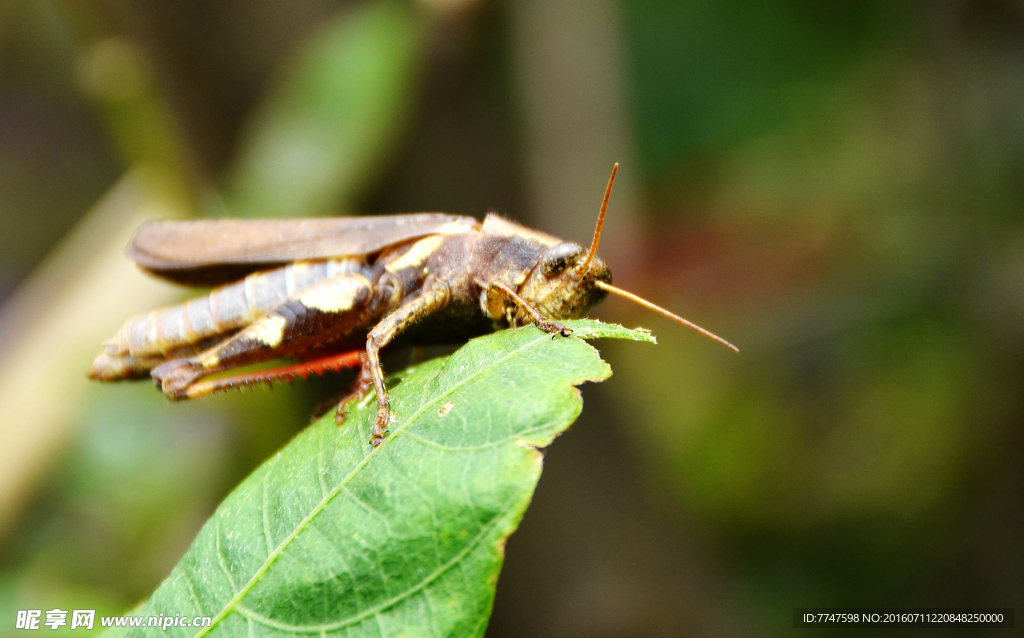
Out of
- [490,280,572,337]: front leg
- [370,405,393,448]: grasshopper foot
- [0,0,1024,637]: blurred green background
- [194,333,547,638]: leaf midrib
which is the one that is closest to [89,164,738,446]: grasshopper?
[490,280,572,337]: front leg

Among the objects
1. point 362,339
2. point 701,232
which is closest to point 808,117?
point 701,232

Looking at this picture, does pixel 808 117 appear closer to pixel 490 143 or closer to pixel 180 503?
pixel 490 143

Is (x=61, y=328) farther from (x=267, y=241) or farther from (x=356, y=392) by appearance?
(x=356, y=392)

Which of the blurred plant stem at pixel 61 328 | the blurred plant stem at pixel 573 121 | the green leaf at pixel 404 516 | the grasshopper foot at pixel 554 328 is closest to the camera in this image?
the green leaf at pixel 404 516

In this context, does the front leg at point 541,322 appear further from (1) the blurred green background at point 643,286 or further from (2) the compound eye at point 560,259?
(1) the blurred green background at point 643,286

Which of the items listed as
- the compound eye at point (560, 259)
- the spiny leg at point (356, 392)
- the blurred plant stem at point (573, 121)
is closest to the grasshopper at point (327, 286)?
the compound eye at point (560, 259)

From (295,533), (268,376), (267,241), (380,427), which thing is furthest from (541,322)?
(267,241)
